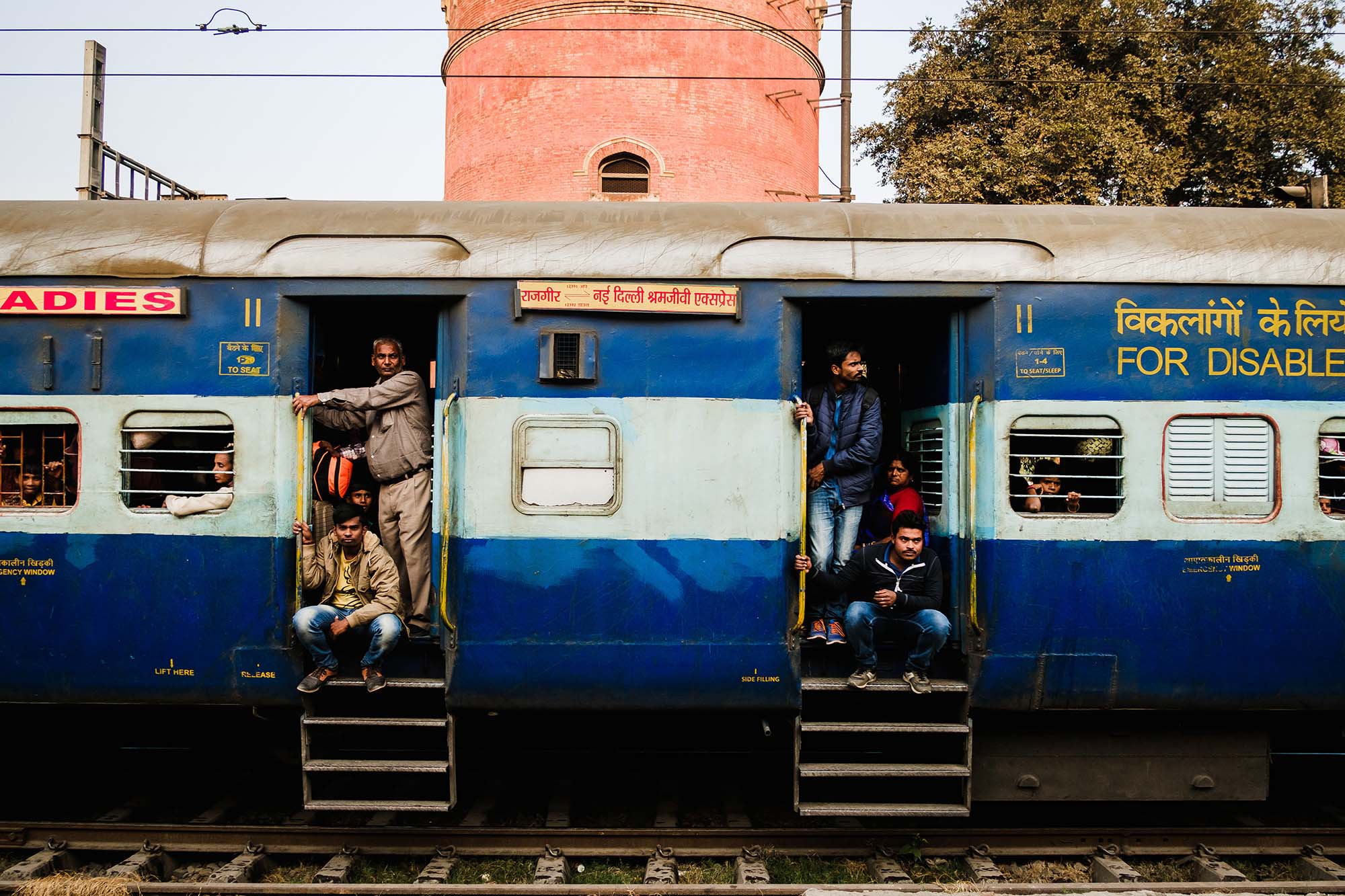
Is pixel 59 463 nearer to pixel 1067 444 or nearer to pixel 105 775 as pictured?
pixel 105 775

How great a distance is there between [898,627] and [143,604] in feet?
13.7

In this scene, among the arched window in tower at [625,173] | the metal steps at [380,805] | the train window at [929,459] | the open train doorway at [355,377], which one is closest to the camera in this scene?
the metal steps at [380,805]

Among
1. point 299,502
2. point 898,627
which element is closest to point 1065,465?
point 898,627

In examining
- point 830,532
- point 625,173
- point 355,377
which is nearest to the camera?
point 830,532

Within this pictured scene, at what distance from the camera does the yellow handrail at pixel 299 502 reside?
4957 millimetres

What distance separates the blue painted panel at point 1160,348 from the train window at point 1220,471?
0.23 metres

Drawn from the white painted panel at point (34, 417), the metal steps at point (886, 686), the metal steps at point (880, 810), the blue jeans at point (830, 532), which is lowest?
the metal steps at point (880, 810)

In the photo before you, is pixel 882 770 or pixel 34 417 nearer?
pixel 882 770

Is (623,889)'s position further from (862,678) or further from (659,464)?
(659,464)

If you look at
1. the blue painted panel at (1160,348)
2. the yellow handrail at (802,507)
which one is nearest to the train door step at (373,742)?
the yellow handrail at (802,507)

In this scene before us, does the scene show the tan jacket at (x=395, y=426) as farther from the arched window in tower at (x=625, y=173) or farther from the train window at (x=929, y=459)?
the arched window in tower at (x=625, y=173)

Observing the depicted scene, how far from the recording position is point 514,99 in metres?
18.9

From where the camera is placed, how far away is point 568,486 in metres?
4.96

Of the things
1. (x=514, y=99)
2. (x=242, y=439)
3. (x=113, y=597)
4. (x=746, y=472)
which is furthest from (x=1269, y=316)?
(x=514, y=99)
